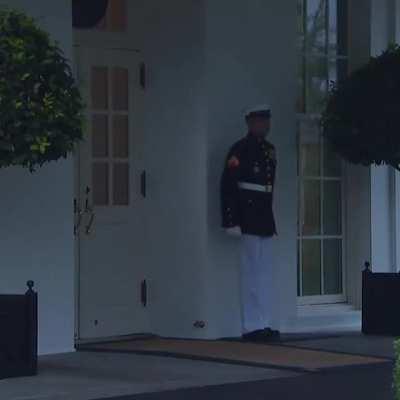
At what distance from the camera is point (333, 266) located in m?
13.1

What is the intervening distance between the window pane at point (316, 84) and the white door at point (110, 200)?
5.86ft

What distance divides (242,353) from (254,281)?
101 centimetres

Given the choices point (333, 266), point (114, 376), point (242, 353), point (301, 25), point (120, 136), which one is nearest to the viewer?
point (114, 376)

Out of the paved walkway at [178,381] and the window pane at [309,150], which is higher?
the window pane at [309,150]

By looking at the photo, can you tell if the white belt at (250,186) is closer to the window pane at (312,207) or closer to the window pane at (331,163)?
the window pane at (312,207)

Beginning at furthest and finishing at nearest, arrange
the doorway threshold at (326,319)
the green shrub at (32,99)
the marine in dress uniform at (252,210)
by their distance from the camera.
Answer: the doorway threshold at (326,319) < the marine in dress uniform at (252,210) < the green shrub at (32,99)

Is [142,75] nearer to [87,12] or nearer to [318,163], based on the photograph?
[87,12]

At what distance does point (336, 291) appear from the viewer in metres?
13.0

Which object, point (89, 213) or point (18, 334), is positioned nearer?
point (18, 334)

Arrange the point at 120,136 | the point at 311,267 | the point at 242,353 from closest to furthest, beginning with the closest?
A: the point at 242,353, the point at 120,136, the point at 311,267

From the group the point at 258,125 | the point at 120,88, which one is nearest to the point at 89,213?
the point at 120,88

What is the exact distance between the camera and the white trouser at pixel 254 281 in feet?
38.3

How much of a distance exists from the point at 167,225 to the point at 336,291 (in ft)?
6.71

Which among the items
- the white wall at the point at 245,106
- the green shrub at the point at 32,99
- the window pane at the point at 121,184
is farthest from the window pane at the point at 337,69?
the green shrub at the point at 32,99
